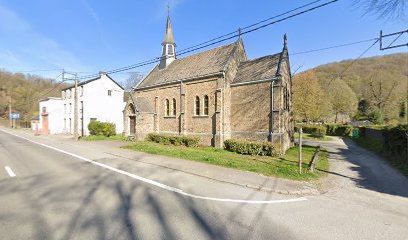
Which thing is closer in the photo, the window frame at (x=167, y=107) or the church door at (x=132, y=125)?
the window frame at (x=167, y=107)

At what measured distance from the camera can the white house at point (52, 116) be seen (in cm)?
3653

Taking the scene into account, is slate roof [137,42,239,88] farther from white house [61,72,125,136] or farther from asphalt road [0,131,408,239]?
asphalt road [0,131,408,239]

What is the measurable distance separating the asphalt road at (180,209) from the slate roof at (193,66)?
14.2 m

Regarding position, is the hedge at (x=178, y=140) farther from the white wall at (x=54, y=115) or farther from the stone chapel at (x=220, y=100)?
the white wall at (x=54, y=115)

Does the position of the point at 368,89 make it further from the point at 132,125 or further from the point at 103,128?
the point at 103,128

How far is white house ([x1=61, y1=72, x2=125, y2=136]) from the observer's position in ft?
105

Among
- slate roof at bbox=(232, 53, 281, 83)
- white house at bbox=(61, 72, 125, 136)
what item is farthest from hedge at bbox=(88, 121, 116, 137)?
slate roof at bbox=(232, 53, 281, 83)

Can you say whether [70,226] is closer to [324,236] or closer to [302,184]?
[324,236]

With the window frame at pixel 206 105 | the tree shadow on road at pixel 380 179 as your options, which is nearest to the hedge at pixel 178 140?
the window frame at pixel 206 105

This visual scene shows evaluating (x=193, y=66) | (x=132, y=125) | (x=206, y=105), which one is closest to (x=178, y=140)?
(x=206, y=105)

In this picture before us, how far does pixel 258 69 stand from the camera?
19438mm

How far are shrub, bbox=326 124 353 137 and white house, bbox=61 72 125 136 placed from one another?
38632mm

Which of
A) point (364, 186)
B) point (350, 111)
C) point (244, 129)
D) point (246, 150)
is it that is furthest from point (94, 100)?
point (350, 111)

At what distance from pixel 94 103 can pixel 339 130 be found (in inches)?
1667
